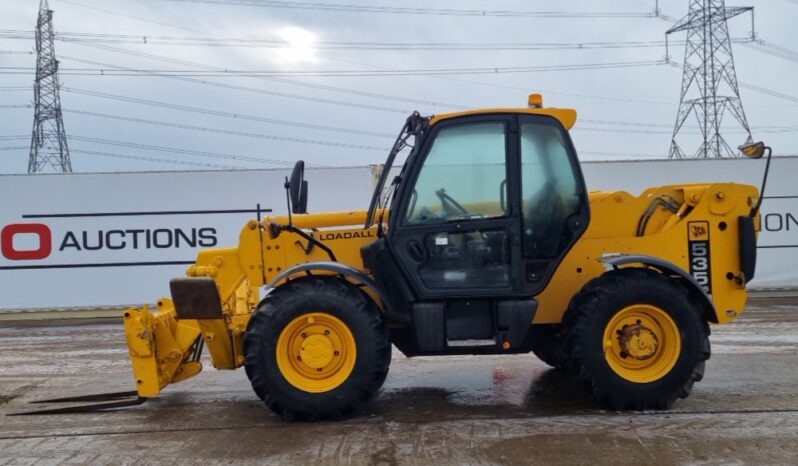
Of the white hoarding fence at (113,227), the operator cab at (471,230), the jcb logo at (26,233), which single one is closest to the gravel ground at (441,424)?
the operator cab at (471,230)

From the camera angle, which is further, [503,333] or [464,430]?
[503,333]

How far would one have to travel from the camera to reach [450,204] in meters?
5.57

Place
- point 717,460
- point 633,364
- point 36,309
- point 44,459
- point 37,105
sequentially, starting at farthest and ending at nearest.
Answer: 1. point 37,105
2. point 36,309
3. point 633,364
4. point 44,459
5. point 717,460

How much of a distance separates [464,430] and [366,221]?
1.80m

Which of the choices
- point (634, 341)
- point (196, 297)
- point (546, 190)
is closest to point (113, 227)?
point (196, 297)

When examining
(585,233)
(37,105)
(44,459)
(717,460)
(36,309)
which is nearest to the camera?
(717,460)

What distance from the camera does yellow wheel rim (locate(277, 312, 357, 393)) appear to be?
17.6 feet

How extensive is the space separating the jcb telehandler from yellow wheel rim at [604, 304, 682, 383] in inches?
0.4

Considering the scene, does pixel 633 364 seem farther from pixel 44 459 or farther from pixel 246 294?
pixel 44 459

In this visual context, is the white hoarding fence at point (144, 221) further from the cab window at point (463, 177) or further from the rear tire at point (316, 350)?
the rear tire at point (316, 350)

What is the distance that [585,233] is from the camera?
5.91 m

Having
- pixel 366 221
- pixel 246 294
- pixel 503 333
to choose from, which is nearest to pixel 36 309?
pixel 246 294

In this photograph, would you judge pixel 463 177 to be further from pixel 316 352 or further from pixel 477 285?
pixel 316 352

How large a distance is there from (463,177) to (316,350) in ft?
5.51
